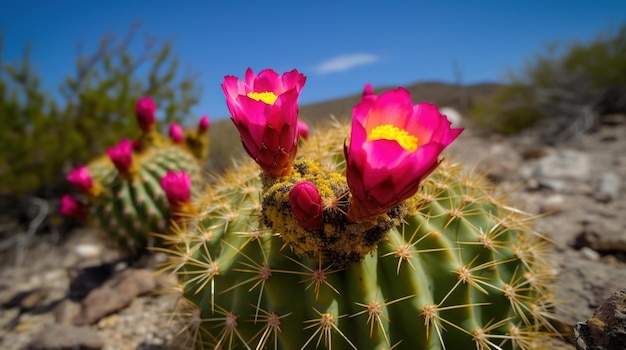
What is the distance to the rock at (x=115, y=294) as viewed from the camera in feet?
9.41

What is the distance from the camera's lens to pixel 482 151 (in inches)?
259

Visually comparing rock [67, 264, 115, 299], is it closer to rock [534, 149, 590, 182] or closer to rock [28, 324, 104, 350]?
rock [28, 324, 104, 350]

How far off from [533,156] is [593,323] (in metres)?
4.93

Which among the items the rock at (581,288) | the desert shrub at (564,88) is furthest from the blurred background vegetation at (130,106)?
the rock at (581,288)

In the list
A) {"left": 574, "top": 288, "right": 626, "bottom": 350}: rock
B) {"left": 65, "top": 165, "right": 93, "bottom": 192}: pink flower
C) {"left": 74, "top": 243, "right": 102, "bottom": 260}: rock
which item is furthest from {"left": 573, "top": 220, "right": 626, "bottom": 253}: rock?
{"left": 74, "top": 243, "right": 102, "bottom": 260}: rock

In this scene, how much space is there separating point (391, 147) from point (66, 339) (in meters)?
2.44

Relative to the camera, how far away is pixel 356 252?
1316 millimetres

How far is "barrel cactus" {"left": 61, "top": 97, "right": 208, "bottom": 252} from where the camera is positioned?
3098 mm

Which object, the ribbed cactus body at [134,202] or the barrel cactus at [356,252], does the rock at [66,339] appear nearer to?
the ribbed cactus body at [134,202]

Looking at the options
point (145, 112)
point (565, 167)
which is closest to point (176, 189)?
point (145, 112)

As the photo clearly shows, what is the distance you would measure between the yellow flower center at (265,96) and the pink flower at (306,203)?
28 cm

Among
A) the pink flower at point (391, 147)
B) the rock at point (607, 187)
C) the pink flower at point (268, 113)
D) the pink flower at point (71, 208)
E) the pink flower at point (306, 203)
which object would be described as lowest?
the rock at point (607, 187)

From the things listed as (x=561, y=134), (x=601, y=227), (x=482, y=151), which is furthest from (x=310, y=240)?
(x=561, y=134)

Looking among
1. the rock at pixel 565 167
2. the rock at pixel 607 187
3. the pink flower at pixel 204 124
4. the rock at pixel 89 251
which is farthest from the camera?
the rock at pixel 565 167
